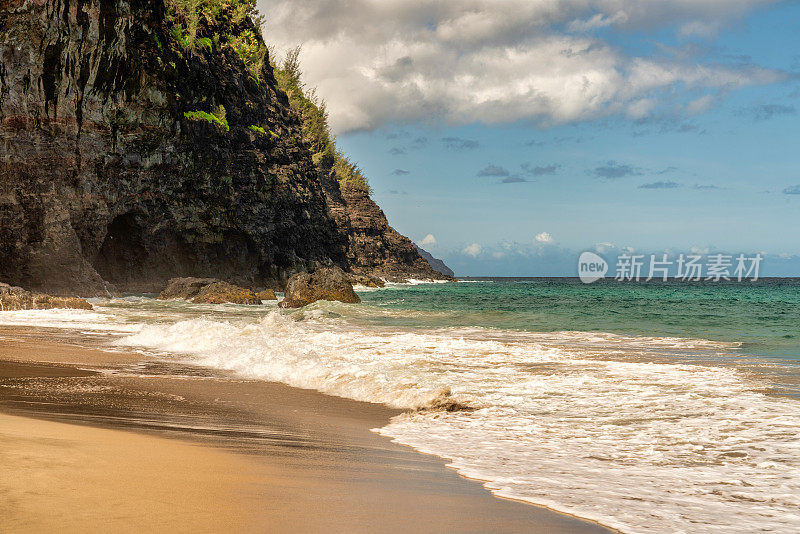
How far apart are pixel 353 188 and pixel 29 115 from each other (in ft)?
236

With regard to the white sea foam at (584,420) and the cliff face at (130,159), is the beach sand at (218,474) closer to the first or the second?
the white sea foam at (584,420)

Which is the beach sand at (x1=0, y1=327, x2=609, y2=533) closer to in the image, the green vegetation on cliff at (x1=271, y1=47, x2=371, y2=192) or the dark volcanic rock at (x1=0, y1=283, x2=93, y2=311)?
the dark volcanic rock at (x1=0, y1=283, x2=93, y2=311)

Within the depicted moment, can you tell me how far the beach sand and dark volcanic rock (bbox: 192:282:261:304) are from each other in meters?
25.2

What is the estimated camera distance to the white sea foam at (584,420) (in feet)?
11.9

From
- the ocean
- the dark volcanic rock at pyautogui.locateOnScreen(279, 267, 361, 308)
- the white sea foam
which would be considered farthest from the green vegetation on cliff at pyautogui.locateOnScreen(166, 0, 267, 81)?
the white sea foam

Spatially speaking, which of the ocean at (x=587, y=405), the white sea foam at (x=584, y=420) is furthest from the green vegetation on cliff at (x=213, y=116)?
→ the white sea foam at (x=584, y=420)

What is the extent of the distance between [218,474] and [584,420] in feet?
13.1

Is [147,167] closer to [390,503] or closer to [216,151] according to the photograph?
[216,151]

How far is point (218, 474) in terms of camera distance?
3459mm

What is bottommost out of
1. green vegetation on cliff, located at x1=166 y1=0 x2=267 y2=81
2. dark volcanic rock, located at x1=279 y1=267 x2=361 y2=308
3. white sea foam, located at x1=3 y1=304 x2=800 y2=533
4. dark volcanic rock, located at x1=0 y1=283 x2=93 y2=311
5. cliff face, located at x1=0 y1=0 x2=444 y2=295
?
dark volcanic rock, located at x1=0 y1=283 x2=93 y2=311

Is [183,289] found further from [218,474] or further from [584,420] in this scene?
[218,474]

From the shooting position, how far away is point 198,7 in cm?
4759

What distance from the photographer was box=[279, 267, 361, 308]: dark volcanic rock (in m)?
30.9

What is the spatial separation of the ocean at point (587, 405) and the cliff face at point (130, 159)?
1624cm
